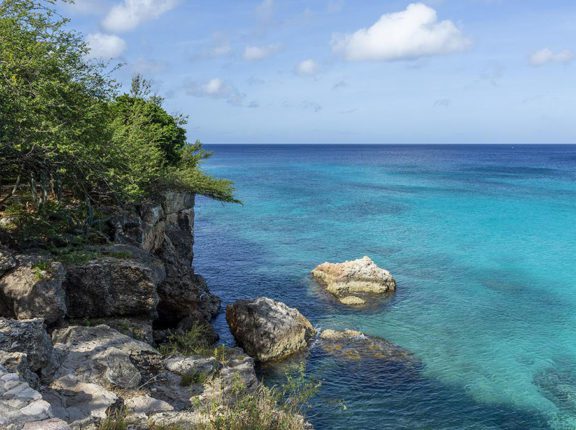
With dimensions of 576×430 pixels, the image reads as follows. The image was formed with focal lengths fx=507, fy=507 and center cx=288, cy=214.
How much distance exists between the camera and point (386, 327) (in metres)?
27.2

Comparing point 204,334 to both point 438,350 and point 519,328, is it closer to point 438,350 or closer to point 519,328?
point 438,350

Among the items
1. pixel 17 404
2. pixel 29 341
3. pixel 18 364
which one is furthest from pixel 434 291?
pixel 17 404

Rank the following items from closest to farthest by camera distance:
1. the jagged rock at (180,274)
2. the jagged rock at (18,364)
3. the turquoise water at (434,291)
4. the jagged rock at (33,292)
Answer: the jagged rock at (18,364), the jagged rock at (33,292), the turquoise water at (434,291), the jagged rock at (180,274)

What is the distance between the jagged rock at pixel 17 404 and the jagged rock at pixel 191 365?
526 centimetres

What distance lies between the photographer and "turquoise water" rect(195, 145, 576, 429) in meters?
19.7

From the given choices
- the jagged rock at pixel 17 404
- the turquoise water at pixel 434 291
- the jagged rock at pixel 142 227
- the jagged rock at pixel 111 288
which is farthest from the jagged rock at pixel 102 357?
the jagged rock at pixel 142 227

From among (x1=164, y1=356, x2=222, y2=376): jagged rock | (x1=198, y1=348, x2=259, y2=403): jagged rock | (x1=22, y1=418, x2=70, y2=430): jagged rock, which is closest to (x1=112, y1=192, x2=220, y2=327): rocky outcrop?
(x1=198, y1=348, x2=259, y2=403): jagged rock

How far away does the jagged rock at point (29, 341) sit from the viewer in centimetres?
1094

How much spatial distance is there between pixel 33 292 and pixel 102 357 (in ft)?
12.6

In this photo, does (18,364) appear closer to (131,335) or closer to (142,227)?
(131,335)

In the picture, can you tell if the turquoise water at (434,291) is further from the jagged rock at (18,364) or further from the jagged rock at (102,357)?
the jagged rock at (18,364)

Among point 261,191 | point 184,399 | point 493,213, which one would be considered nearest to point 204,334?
point 184,399

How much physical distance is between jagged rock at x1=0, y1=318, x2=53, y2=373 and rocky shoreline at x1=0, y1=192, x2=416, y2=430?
0.02 meters

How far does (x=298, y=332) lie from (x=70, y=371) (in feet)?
43.6
